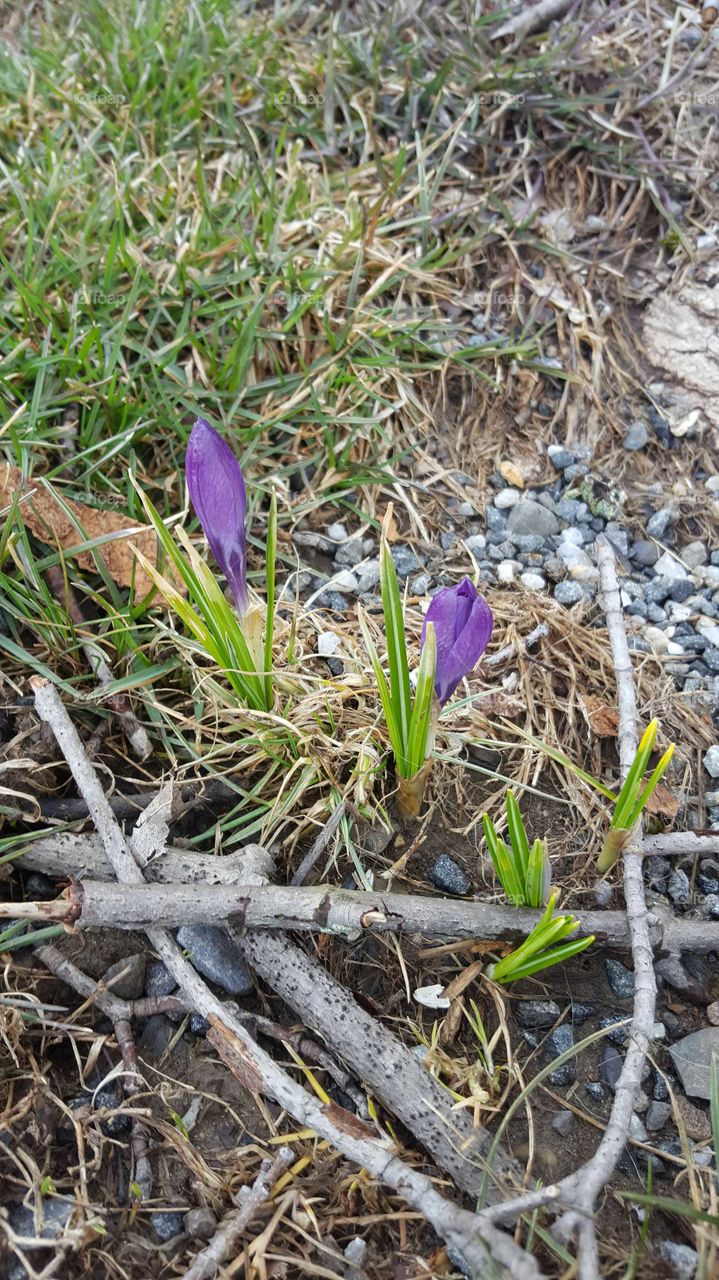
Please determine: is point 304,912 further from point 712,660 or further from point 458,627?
point 712,660

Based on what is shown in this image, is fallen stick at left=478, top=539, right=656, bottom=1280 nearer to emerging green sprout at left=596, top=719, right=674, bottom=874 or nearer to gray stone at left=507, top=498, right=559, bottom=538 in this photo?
emerging green sprout at left=596, top=719, right=674, bottom=874

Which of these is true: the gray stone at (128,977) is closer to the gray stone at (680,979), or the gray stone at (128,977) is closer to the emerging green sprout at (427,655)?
the emerging green sprout at (427,655)

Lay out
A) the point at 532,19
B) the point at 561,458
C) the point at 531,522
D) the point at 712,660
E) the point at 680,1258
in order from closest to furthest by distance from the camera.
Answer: the point at 680,1258
the point at 712,660
the point at 531,522
the point at 561,458
the point at 532,19

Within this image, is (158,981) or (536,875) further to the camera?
(158,981)

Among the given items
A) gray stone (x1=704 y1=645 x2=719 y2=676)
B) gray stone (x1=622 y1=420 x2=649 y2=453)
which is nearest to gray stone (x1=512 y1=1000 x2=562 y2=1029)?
gray stone (x1=704 y1=645 x2=719 y2=676)

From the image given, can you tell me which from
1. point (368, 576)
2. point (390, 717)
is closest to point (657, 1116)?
point (390, 717)

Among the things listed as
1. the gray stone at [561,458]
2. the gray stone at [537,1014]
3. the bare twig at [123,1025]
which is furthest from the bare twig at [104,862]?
the gray stone at [561,458]
